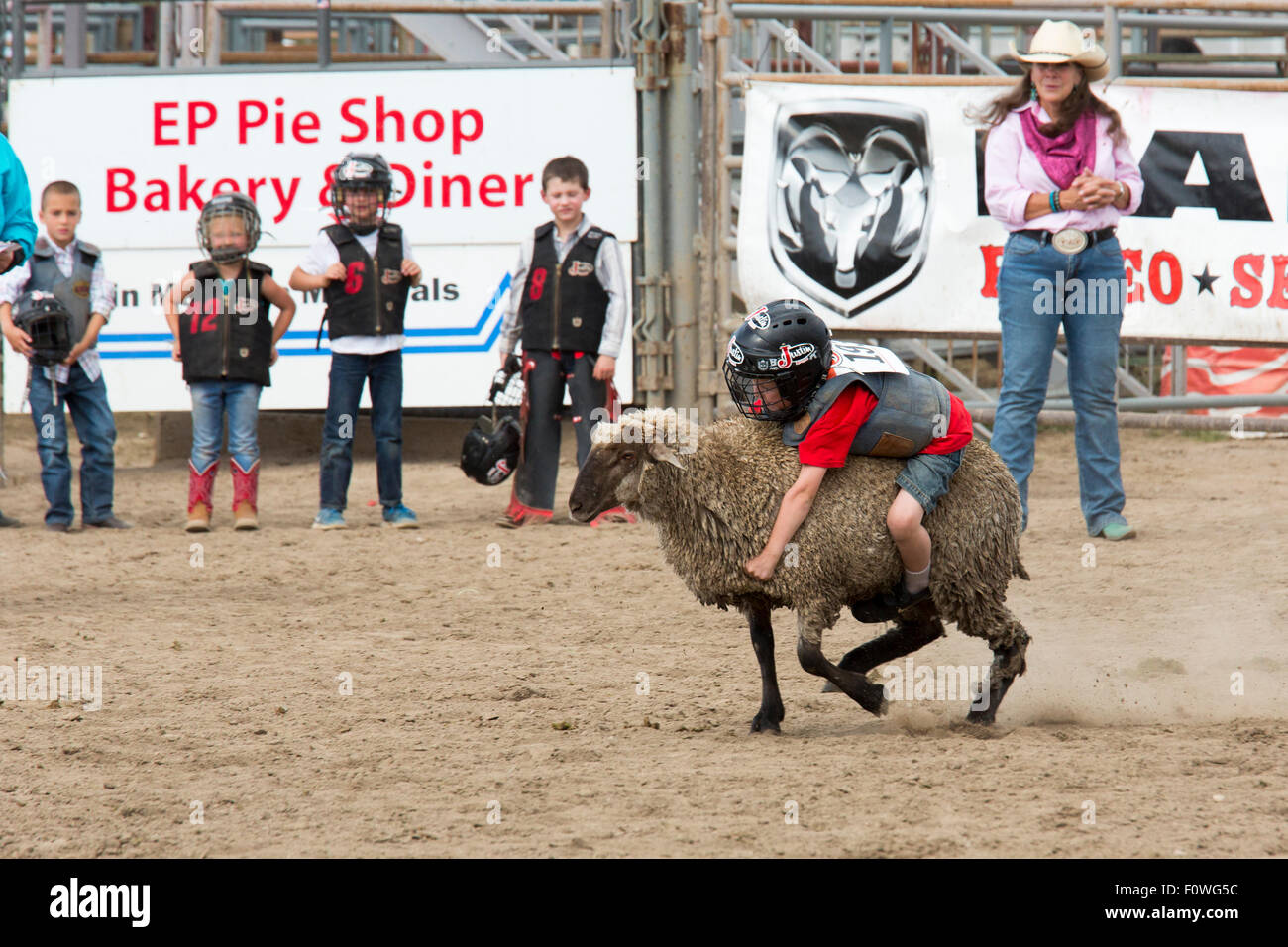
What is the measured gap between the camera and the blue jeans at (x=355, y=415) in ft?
27.7

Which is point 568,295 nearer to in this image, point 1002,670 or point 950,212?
point 950,212

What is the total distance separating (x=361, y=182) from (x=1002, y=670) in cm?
496

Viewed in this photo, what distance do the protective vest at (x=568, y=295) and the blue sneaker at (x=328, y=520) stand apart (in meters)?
1.46

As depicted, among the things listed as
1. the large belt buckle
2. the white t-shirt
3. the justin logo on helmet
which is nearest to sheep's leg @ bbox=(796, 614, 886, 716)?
the justin logo on helmet

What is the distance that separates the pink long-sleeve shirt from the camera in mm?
7070

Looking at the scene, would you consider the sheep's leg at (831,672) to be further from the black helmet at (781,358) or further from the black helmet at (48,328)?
the black helmet at (48,328)

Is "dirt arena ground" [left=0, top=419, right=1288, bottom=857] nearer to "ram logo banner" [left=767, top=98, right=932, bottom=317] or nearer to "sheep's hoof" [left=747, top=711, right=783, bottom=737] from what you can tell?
"sheep's hoof" [left=747, top=711, right=783, bottom=737]

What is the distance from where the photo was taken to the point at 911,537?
4449mm

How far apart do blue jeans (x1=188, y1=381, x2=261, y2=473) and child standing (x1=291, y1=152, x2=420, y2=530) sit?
406mm

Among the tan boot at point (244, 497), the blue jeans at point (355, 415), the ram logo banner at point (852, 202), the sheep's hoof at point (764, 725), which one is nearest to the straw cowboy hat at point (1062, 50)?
the ram logo banner at point (852, 202)
